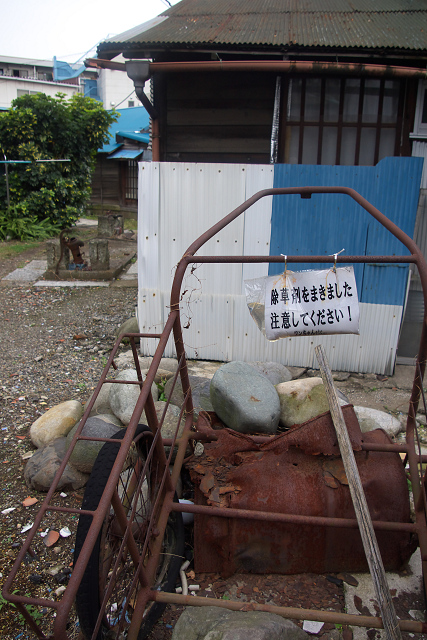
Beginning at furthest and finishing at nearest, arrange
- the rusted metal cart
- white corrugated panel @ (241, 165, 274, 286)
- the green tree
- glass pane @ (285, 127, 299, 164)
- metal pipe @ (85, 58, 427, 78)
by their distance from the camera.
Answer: the green tree, glass pane @ (285, 127, 299, 164), metal pipe @ (85, 58, 427, 78), white corrugated panel @ (241, 165, 274, 286), the rusted metal cart

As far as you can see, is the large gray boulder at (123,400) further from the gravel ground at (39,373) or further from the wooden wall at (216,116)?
the wooden wall at (216,116)

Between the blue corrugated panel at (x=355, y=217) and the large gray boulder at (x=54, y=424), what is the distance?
2.61 metres

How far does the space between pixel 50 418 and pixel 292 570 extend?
241cm

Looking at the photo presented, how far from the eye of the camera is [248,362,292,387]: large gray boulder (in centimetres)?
470

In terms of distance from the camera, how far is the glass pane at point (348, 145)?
20.6 ft

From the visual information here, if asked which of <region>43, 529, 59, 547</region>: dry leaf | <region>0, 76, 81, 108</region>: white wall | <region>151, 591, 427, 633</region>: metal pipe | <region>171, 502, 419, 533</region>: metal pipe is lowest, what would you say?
<region>43, 529, 59, 547</region>: dry leaf

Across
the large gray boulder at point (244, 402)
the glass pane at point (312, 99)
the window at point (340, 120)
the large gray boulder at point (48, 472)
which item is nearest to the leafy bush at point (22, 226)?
the window at point (340, 120)

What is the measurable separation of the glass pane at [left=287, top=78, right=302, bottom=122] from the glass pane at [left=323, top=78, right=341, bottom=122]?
0.35m

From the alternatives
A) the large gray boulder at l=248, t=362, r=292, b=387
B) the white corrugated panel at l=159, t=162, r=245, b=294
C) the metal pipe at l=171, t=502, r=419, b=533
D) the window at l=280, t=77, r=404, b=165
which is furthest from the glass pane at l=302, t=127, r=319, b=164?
the metal pipe at l=171, t=502, r=419, b=533

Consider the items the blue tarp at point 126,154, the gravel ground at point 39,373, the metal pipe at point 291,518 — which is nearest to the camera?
the metal pipe at point 291,518

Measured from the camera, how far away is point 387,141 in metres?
6.26

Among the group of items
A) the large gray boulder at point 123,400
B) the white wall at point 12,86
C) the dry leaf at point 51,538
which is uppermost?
the white wall at point 12,86

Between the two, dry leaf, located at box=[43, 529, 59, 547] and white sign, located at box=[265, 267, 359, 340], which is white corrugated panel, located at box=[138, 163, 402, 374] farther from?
dry leaf, located at box=[43, 529, 59, 547]

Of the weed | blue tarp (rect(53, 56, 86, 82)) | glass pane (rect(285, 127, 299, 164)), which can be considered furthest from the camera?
blue tarp (rect(53, 56, 86, 82))
